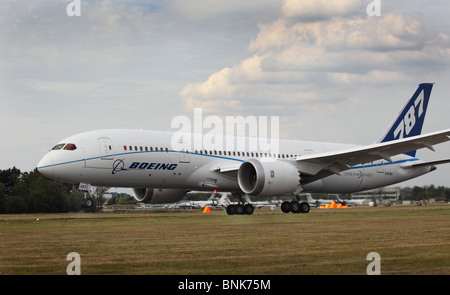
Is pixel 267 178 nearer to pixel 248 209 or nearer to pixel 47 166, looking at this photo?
pixel 248 209

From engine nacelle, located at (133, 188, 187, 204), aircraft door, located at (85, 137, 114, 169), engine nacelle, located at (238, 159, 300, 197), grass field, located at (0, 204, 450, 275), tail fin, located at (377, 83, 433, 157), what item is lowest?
grass field, located at (0, 204, 450, 275)

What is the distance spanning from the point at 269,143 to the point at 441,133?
388 inches

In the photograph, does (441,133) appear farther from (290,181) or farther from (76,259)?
(76,259)

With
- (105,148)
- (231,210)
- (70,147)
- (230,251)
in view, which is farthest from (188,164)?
(230,251)

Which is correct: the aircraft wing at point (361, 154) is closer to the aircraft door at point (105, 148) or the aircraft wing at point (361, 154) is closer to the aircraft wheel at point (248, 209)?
the aircraft wheel at point (248, 209)

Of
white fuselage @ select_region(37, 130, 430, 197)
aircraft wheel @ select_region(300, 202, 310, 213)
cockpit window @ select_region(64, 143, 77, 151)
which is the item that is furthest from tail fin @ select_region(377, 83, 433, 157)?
cockpit window @ select_region(64, 143, 77, 151)

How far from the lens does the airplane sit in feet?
88.3

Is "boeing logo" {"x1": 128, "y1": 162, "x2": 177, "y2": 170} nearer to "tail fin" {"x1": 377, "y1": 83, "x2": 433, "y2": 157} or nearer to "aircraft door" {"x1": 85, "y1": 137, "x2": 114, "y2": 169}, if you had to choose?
"aircraft door" {"x1": 85, "y1": 137, "x2": 114, "y2": 169}

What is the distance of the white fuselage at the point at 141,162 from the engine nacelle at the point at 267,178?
3.92 feet

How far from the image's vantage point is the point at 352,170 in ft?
118

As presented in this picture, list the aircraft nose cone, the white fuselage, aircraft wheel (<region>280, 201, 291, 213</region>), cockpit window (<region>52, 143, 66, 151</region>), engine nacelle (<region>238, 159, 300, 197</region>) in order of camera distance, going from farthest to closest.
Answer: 1. aircraft wheel (<region>280, 201, 291, 213</region>)
2. engine nacelle (<region>238, 159, 300, 197</region>)
3. cockpit window (<region>52, 143, 66, 151</region>)
4. the white fuselage
5. the aircraft nose cone

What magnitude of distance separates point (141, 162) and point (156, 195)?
549cm

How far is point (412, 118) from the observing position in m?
38.2
